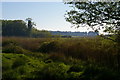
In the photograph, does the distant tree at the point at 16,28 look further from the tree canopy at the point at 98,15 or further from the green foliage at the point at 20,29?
the tree canopy at the point at 98,15

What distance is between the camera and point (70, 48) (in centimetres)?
1250

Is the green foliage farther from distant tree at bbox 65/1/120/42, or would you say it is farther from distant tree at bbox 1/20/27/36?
distant tree at bbox 65/1/120/42

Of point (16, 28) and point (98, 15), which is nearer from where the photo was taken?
point (98, 15)

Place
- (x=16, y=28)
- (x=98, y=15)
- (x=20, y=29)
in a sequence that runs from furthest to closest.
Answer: (x=20, y=29) → (x=16, y=28) → (x=98, y=15)

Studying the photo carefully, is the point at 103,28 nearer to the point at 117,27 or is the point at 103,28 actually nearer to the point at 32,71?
the point at 117,27

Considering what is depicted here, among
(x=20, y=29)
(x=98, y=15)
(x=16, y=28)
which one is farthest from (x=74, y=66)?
(x=20, y=29)

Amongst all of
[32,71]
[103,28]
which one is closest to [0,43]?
[32,71]

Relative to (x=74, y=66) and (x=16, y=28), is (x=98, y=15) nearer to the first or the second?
(x=74, y=66)

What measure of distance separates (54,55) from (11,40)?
8.58 metres

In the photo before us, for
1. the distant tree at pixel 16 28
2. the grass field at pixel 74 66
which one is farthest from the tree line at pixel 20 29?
the grass field at pixel 74 66

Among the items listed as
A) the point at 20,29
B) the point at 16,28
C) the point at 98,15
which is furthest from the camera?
the point at 20,29

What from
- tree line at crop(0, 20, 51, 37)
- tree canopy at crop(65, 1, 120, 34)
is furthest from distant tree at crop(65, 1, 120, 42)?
tree line at crop(0, 20, 51, 37)

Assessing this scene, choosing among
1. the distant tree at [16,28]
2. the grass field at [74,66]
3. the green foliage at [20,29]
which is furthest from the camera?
the green foliage at [20,29]

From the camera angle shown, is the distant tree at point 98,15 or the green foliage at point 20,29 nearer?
the distant tree at point 98,15
